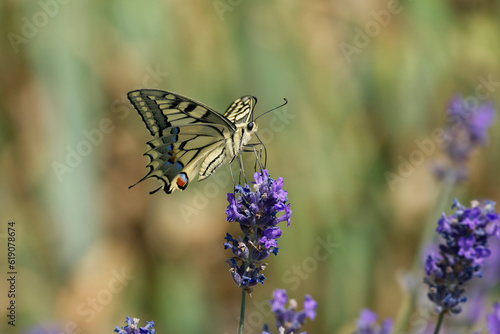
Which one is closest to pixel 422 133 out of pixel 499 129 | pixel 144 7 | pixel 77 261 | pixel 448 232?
pixel 499 129

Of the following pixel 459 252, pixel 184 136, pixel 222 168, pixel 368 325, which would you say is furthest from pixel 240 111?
pixel 222 168

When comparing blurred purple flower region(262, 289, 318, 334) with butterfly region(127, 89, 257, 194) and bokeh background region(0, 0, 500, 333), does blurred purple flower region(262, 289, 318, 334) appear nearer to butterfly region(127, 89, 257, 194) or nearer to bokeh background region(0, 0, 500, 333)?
butterfly region(127, 89, 257, 194)

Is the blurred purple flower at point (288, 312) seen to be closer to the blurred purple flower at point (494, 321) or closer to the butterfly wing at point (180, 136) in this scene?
the blurred purple flower at point (494, 321)

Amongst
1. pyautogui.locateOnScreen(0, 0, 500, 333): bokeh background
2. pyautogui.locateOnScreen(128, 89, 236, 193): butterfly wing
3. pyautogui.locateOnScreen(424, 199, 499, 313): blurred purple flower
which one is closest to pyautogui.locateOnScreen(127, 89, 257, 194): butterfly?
pyautogui.locateOnScreen(128, 89, 236, 193): butterfly wing

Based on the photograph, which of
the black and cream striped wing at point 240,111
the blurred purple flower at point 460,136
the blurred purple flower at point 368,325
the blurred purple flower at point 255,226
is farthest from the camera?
the blurred purple flower at point 460,136

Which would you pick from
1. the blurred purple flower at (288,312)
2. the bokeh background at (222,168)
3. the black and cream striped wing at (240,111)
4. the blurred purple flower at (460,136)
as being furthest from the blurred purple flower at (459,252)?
the bokeh background at (222,168)
